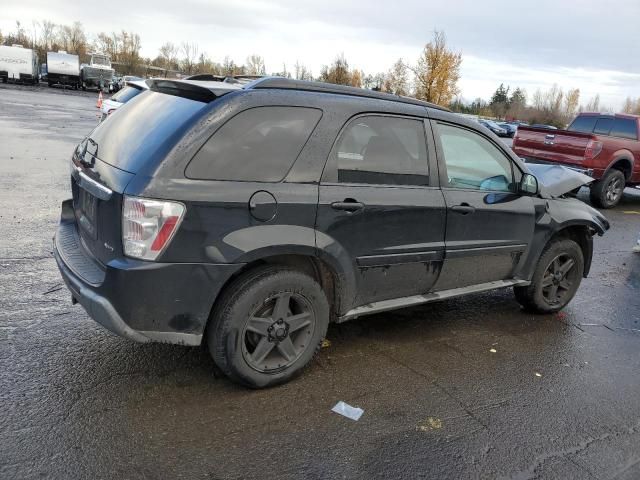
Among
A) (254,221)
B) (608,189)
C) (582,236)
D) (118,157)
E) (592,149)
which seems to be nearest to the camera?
(254,221)

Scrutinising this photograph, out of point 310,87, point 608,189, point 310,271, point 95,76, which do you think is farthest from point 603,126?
point 95,76

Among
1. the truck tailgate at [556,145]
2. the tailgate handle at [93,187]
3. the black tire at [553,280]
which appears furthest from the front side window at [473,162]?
the truck tailgate at [556,145]

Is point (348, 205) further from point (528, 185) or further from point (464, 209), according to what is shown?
point (528, 185)

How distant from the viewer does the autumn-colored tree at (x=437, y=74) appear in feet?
131

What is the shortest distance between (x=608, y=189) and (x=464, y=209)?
9347 mm

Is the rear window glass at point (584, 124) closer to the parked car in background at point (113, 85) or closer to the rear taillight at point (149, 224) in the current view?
the rear taillight at point (149, 224)

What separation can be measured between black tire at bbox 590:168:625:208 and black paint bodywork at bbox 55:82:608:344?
854cm

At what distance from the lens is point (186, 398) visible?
10.6 feet

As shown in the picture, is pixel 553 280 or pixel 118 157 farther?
pixel 553 280

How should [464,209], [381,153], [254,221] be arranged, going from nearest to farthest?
[254,221] < [381,153] < [464,209]

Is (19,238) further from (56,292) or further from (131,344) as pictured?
(131,344)

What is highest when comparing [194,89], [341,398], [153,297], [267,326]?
[194,89]

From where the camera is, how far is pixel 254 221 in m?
3.08

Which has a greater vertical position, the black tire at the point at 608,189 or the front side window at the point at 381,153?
the front side window at the point at 381,153
